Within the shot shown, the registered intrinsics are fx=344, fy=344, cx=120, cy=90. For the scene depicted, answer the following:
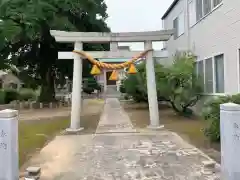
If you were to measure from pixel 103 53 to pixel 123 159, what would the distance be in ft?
20.7

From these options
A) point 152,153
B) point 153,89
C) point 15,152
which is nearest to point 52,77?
point 153,89

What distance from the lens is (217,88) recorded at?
45.0ft

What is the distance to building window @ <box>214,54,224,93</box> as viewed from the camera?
13114 mm

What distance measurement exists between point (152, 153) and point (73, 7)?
15652 mm

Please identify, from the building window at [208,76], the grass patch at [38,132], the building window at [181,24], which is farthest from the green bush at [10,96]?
the building window at [208,76]

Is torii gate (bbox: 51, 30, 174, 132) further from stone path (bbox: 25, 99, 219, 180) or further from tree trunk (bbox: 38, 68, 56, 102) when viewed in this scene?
tree trunk (bbox: 38, 68, 56, 102)

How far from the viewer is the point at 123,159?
7.79 meters

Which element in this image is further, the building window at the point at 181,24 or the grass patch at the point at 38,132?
the building window at the point at 181,24

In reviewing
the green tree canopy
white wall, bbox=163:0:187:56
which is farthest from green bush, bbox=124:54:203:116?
the green tree canopy

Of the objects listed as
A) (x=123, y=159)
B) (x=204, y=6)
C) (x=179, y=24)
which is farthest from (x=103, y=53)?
(x=179, y=24)

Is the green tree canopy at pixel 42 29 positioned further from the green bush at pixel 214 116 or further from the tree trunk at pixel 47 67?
the green bush at pixel 214 116

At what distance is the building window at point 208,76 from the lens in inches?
565

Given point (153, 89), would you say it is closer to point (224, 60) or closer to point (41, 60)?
point (224, 60)

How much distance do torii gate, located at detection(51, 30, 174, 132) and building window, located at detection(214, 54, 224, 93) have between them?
7.18ft
